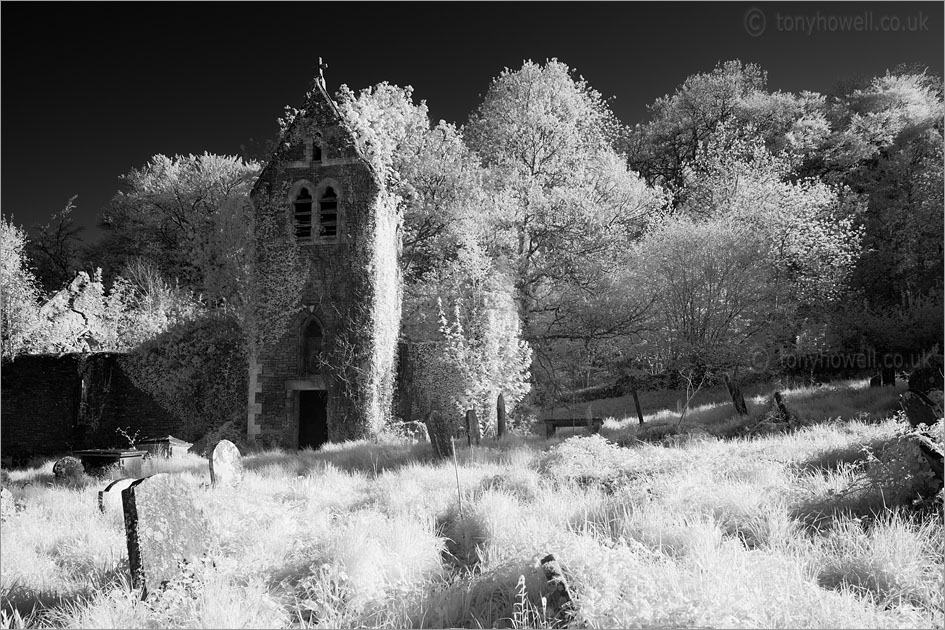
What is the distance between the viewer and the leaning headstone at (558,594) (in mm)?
4762

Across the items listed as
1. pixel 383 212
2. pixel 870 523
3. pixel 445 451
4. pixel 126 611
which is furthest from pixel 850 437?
pixel 383 212

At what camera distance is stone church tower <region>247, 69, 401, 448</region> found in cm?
1883

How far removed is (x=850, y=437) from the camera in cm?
1199

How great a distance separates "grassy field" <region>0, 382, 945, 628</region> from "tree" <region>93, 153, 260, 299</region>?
2862cm

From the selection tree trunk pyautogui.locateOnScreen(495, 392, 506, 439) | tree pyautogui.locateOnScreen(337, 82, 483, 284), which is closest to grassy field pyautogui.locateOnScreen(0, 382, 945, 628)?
tree trunk pyautogui.locateOnScreen(495, 392, 506, 439)

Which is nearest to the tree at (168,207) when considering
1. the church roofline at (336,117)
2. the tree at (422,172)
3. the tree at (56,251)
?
the tree at (56,251)

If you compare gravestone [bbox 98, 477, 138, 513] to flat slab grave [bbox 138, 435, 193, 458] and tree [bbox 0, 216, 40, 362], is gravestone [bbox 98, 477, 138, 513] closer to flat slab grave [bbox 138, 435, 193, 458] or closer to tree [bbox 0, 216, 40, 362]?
flat slab grave [bbox 138, 435, 193, 458]

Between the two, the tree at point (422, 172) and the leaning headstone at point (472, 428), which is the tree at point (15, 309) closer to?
the tree at point (422, 172)

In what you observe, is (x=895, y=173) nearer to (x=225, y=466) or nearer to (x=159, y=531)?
(x=225, y=466)

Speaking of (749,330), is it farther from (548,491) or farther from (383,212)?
(548,491)

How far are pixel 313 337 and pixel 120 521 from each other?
11.1 meters

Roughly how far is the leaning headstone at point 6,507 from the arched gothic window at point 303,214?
11.2 metres

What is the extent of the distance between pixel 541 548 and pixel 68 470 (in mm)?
14331
